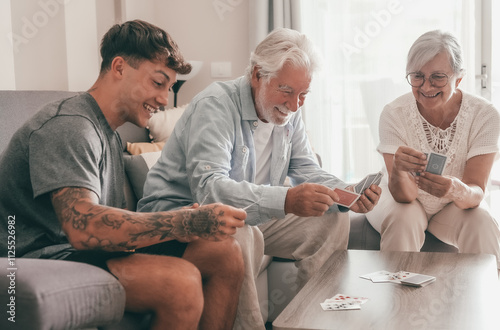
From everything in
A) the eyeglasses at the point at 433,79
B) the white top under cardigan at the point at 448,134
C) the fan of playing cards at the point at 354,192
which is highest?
the eyeglasses at the point at 433,79

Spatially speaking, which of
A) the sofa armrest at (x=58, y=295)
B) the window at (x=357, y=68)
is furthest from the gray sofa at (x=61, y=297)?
the window at (x=357, y=68)

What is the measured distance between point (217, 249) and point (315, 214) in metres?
0.42

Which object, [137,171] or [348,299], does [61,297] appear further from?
[137,171]

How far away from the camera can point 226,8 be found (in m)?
4.40

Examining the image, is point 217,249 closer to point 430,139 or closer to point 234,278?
point 234,278

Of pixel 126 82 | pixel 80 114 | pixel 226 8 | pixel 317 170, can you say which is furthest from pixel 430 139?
pixel 226 8

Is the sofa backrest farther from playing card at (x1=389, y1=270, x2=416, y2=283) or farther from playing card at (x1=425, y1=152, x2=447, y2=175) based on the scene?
playing card at (x1=425, y1=152, x2=447, y2=175)

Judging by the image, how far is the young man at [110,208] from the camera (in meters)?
1.51

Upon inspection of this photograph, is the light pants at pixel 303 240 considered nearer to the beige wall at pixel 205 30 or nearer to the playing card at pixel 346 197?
the playing card at pixel 346 197

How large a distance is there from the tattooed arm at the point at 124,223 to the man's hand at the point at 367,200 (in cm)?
83

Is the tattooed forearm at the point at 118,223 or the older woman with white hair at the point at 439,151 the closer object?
the tattooed forearm at the point at 118,223

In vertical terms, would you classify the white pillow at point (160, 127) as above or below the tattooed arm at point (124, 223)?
above

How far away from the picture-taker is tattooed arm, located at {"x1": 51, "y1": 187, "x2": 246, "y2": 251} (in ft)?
4.83

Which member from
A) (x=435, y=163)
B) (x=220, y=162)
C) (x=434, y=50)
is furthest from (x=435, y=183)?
(x=220, y=162)
